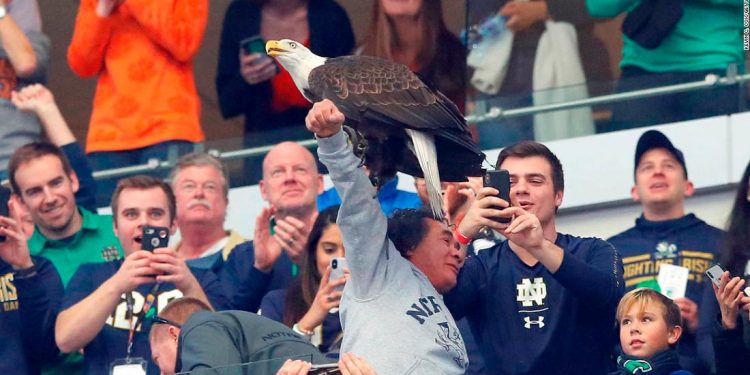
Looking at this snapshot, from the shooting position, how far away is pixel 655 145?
27.9 feet

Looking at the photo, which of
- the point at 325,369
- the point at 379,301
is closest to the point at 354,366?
the point at 325,369

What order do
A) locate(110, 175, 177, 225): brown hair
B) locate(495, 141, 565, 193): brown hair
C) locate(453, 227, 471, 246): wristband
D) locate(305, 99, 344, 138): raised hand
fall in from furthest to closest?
1. locate(110, 175, 177, 225): brown hair
2. locate(495, 141, 565, 193): brown hair
3. locate(453, 227, 471, 246): wristband
4. locate(305, 99, 344, 138): raised hand

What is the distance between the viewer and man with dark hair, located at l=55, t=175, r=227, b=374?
8039mm

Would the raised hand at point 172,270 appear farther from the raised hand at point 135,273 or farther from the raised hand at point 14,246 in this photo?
the raised hand at point 14,246

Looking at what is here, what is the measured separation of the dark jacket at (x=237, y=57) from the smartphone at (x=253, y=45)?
5cm

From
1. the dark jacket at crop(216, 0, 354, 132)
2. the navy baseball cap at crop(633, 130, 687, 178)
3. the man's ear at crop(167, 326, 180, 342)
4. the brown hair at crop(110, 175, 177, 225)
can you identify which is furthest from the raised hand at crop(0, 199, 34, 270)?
the navy baseball cap at crop(633, 130, 687, 178)

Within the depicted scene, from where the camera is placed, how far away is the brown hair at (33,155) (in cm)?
902

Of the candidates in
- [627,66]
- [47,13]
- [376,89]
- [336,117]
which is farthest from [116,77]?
[336,117]

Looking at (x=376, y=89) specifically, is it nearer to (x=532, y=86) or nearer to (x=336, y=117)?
(x=336, y=117)

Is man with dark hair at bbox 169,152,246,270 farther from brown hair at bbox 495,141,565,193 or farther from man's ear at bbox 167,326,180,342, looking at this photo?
brown hair at bbox 495,141,565,193

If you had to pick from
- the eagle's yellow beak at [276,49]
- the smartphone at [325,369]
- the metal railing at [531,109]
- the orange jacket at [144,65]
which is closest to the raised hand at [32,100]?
the orange jacket at [144,65]

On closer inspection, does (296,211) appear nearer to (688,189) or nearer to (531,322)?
(688,189)

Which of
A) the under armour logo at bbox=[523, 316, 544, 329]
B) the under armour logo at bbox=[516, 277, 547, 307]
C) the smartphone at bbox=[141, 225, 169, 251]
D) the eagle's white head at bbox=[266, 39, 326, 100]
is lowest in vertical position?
the under armour logo at bbox=[523, 316, 544, 329]

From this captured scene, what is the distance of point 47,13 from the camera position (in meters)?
11.3
